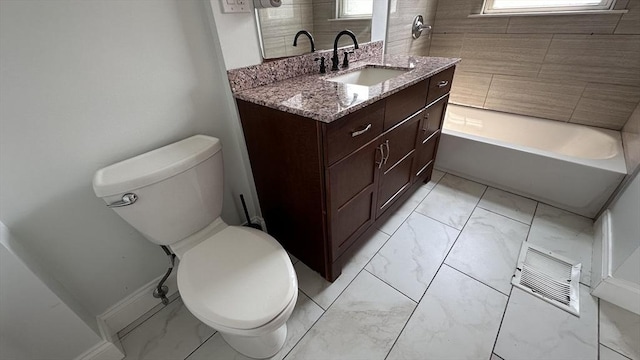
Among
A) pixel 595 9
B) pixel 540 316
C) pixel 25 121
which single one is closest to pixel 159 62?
pixel 25 121

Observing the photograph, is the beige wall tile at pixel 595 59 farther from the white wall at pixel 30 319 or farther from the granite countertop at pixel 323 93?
the white wall at pixel 30 319

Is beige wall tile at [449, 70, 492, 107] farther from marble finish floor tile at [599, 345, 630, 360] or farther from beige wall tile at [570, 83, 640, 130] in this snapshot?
marble finish floor tile at [599, 345, 630, 360]

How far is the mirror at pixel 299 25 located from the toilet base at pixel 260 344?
1.18 m

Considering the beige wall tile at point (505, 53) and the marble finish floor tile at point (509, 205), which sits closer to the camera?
the marble finish floor tile at point (509, 205)

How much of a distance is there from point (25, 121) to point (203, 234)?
0.65m

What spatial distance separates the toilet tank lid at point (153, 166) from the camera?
2.70 ft

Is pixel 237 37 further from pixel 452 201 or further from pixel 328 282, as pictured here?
pixel 452 201

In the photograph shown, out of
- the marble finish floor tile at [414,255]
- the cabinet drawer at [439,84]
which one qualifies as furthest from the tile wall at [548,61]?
the marble finish floor tile at [414,255]

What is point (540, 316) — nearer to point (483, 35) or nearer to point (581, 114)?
point (581, 114)

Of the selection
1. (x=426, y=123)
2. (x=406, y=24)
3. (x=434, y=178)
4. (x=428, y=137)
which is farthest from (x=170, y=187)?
(x=406, y=24)

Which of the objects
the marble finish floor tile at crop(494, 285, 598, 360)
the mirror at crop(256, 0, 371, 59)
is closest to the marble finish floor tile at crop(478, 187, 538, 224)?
the marble finish floor tile at crop(494, 285, 598, 360)

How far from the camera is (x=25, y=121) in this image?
30.1 inches

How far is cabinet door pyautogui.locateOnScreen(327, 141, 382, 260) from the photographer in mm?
1003

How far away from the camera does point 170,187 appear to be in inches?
35.8
